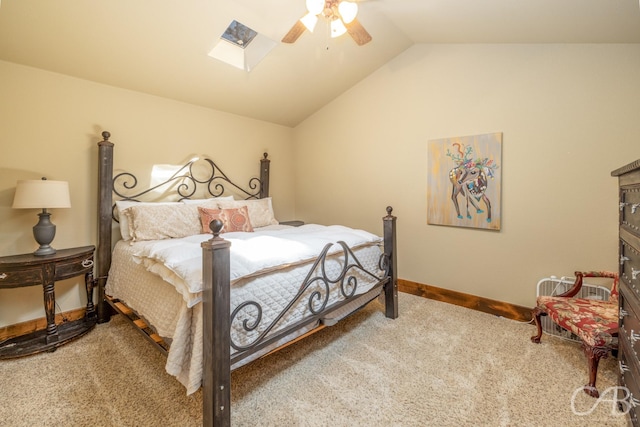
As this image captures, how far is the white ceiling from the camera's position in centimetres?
197

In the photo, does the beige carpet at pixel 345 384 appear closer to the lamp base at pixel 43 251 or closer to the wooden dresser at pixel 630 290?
the wooden dresser at pixel 630 290

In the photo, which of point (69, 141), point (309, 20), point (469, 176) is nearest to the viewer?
point (309, 20)

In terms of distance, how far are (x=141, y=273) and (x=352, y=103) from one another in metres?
3.09

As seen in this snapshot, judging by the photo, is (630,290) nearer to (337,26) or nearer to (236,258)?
(236,258)

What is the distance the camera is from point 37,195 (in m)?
2.09

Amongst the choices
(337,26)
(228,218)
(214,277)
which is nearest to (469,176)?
(337,26)

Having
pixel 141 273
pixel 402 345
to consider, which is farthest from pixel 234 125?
pixel 402 345

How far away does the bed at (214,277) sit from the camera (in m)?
1.33

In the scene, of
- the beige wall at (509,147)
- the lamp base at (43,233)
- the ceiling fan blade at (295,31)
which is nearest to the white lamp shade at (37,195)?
the lamp base at (43,233)

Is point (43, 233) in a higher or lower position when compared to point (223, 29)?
lower

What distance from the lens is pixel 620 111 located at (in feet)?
6.97

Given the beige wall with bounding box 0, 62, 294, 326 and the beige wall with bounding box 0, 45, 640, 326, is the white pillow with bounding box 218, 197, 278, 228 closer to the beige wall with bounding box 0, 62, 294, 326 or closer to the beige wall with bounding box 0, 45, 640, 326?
the beige wall with bounding box 0, 45, 640, 326

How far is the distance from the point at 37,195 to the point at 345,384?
102 inches

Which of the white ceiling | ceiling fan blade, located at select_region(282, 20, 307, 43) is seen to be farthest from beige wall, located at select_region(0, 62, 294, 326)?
ceiling fan blade, located at select_region(282, 20, 307, 43)
